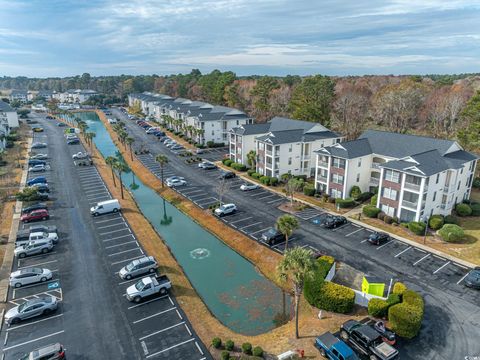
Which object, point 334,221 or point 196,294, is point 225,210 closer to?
point 334,221

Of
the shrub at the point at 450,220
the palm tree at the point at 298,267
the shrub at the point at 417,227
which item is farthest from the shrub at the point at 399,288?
the shrub at the point at 450,220

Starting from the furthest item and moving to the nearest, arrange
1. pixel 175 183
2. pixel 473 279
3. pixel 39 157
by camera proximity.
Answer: pixel 39 157 → pixel 175 183 → pixel 473 279

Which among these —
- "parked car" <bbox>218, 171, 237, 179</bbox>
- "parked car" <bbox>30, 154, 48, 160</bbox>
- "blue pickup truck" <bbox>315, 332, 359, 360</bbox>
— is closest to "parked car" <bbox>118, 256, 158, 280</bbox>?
"blue pickup truck" <bbox>315, 332, 359, 360</bbox>

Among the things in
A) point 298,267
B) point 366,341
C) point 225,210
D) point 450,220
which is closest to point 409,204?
point 450,220

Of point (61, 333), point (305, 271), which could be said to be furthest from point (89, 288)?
point (305, 271)

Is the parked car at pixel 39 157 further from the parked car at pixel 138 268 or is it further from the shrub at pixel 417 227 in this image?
the shrub at pixel 417 227

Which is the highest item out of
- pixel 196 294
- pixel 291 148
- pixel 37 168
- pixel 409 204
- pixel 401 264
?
pixel 291 148
